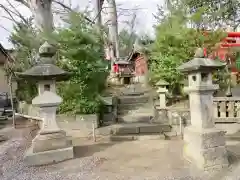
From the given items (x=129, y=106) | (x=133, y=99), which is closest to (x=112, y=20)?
(x=133, y=99)

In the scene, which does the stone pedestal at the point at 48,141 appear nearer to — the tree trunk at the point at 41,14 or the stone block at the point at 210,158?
the stone block at the point at 210,158

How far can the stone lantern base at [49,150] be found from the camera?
5988 millimetres

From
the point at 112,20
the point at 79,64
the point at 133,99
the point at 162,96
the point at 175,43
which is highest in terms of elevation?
the point at 112,20

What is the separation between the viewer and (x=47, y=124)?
6.29 m

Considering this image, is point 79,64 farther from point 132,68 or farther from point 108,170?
point 132,68

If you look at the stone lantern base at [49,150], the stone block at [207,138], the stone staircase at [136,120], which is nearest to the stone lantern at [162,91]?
the stone staircase at [136,120]

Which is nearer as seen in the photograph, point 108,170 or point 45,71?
point 108,170

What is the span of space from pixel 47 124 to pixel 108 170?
203 centimetres

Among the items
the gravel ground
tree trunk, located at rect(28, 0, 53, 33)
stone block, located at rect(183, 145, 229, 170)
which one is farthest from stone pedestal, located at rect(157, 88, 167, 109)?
tree trunk, located at rect(28, 0, 53, 33)

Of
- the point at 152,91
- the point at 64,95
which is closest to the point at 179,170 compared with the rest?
the point at 64,95

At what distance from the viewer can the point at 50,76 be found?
246 inches

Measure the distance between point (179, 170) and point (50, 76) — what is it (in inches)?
149

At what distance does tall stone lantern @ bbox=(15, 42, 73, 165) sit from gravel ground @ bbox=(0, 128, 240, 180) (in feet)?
0.88

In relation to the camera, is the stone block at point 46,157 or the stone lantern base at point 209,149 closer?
the stone lantern base at point 209,149
